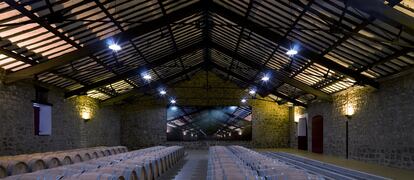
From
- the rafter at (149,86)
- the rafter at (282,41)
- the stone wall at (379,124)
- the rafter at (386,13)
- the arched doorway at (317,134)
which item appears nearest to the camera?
the rafter at (386,13)

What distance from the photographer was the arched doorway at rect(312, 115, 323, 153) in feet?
77.2

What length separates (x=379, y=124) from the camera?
1575 cm

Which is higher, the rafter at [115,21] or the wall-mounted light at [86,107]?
the rafter at [115,21]

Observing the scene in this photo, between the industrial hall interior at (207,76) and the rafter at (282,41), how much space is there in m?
0.04

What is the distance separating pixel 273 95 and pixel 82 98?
1233 centimetres

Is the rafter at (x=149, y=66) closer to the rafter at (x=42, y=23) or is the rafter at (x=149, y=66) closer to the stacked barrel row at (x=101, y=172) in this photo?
the rafter at (x=42, y=23)

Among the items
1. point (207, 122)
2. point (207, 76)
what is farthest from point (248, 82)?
point (207, 122)

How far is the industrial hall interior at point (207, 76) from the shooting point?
398 inches

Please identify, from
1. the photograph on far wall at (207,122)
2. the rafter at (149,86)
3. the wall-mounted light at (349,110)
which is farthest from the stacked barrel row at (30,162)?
the photograph on far wall at (207,122)

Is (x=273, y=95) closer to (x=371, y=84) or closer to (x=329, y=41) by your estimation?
Answer: (x=371, y=84)

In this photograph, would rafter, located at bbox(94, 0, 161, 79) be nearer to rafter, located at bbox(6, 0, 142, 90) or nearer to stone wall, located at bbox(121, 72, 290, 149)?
rafter, located at bbox(6, 0, 142, 90)

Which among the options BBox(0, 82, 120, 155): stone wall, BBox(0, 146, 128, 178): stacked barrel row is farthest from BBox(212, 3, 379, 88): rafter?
BBox(0, 82, 120, 155): stone wall

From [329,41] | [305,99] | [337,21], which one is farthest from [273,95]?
[337,21]

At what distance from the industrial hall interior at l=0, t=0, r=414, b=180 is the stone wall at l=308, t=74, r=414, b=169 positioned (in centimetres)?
5
